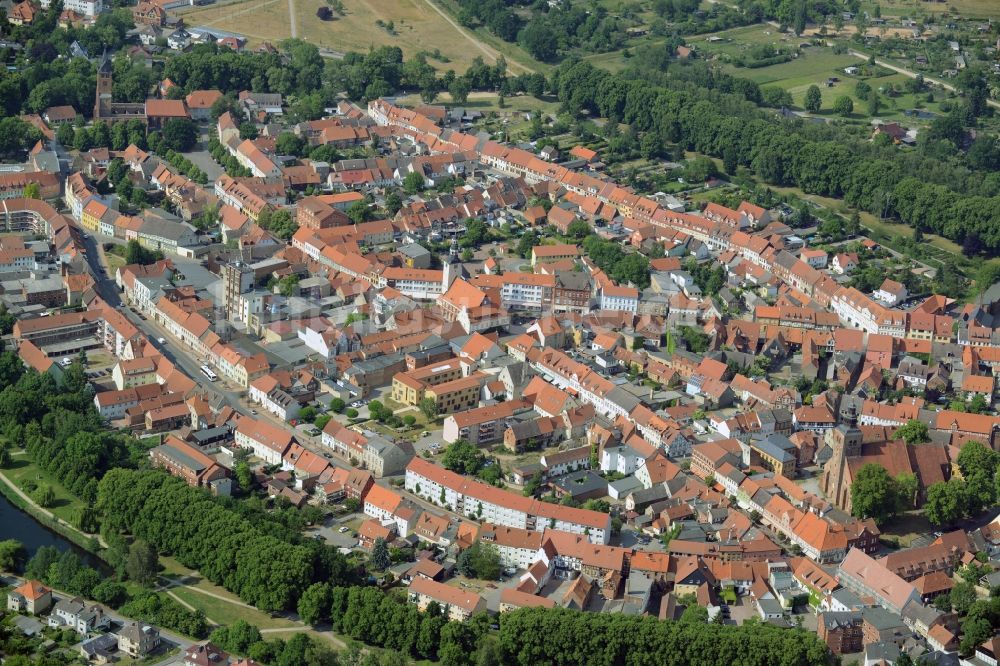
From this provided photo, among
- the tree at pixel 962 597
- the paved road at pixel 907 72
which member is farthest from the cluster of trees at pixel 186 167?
the paved road at pixel 907 72

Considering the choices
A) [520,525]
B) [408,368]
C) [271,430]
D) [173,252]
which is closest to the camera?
[520,525]

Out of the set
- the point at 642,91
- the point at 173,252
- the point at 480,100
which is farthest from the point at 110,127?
the point at 642,91

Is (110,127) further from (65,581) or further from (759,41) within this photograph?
(759,41)

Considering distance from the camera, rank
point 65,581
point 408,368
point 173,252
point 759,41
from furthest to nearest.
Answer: point 759,41 < point 173,252 < point 408,368 < point 65,581

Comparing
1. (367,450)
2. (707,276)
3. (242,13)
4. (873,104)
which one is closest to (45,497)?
(367,450)

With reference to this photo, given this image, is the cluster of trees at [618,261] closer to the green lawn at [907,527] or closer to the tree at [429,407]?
the tree at [429,407]

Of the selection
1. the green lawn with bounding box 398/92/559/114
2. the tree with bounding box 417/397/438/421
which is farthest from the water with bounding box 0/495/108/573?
the green lawn with bounding box 398/92/559/114

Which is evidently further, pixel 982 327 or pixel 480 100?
pixel 480 100
